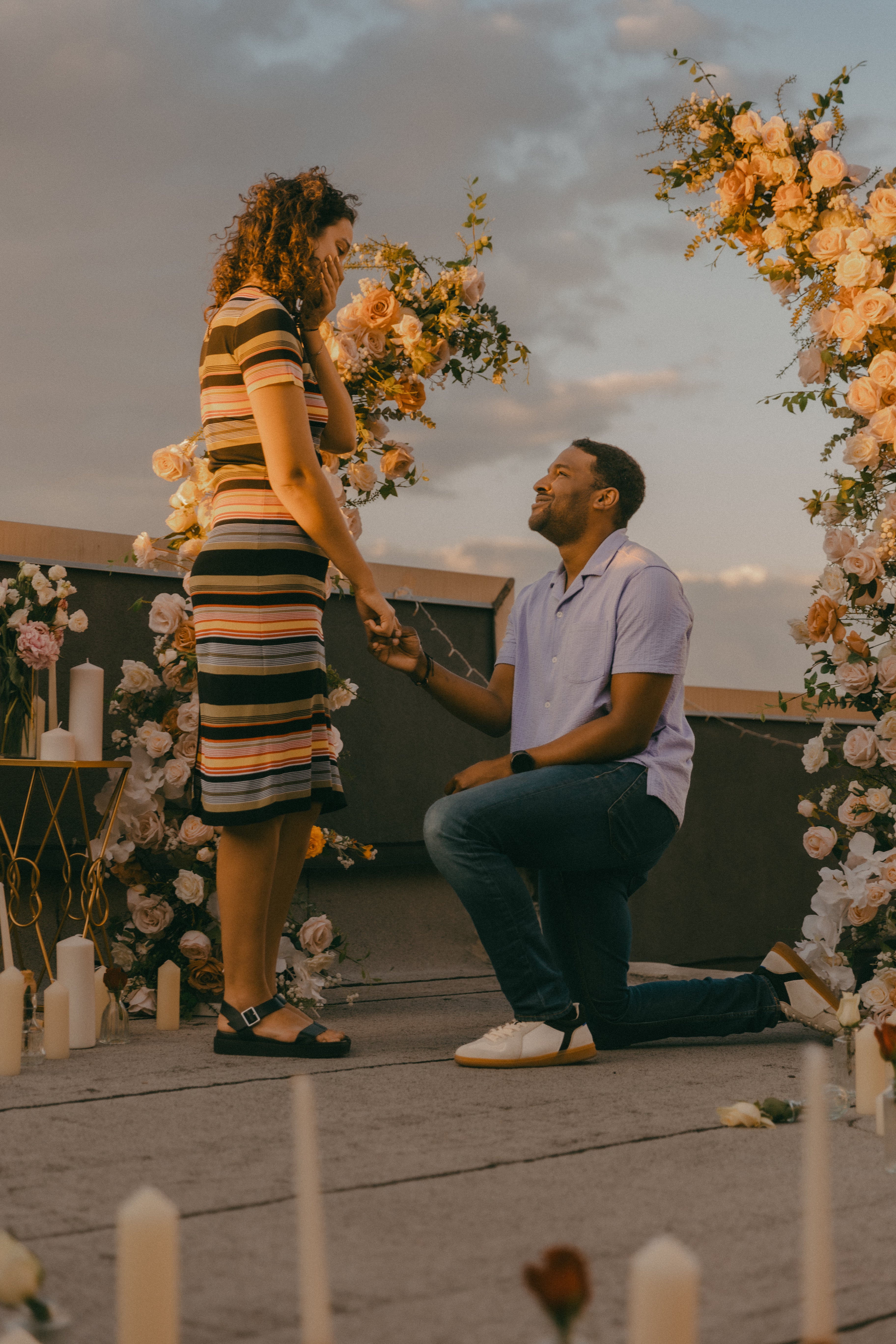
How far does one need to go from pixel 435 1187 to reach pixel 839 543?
2.01m

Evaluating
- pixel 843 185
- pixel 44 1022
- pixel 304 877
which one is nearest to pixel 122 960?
pixel 44 1022

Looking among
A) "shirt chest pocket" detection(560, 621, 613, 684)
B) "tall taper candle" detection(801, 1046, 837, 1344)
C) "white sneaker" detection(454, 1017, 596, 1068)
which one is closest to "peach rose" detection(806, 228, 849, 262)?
"shirt chest pocket" detection(560, 621, 613, 684)

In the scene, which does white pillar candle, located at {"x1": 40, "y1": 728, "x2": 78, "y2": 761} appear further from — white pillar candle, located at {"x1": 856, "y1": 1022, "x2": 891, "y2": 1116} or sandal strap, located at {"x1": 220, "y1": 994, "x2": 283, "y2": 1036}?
white pillar candle, located at {"x1": 856, "y1": 1022, "x2": 891, "y2": 1116}

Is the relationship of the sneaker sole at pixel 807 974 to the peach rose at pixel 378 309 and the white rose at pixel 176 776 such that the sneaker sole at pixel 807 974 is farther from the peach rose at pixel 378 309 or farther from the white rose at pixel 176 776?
the peach rose at pixel 378 309

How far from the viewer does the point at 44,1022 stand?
2.59 meters

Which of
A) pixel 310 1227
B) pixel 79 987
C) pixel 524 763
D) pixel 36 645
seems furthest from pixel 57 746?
pixel 310 1227

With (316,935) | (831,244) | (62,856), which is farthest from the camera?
(62,856)

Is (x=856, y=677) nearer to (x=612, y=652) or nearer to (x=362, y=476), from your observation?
(x=612, y=652)

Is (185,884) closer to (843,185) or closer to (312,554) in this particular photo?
(312,554)

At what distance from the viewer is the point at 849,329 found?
9.83ft

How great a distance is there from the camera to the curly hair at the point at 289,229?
2.67 metres

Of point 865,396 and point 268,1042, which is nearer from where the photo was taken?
point 268,1042

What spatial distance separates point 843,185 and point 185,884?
2.38 m

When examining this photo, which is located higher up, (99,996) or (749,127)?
(749,127)
